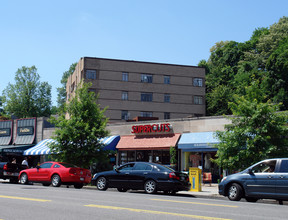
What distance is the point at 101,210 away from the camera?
9.96 m

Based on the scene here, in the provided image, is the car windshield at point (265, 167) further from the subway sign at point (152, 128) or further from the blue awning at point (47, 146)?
the subway sign at point (152, 128)

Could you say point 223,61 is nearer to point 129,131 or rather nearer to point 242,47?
point 242,47

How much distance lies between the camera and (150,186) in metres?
18.3

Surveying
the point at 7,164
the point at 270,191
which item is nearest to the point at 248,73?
the point at 7,164

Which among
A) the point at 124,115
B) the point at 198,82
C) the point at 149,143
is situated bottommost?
the point at 149,143

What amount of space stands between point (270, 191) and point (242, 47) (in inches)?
2233

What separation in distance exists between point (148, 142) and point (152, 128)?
119cm

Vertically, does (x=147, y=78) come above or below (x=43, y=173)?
above

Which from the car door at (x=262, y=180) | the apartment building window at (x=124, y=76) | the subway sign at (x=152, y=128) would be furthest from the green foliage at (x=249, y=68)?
the car door at (x=262, y=180)

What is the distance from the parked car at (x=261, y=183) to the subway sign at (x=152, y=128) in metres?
15.1

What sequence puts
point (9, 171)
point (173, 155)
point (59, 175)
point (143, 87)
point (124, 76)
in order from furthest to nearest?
point (143, 87), point (124, 76), point (173, 155), point (9, 171), point (59, 175)

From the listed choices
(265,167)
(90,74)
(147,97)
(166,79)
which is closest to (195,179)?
(265,167)

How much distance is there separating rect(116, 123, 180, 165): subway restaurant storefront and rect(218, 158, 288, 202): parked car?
1404cm

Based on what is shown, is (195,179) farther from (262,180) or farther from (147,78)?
(147,78)
